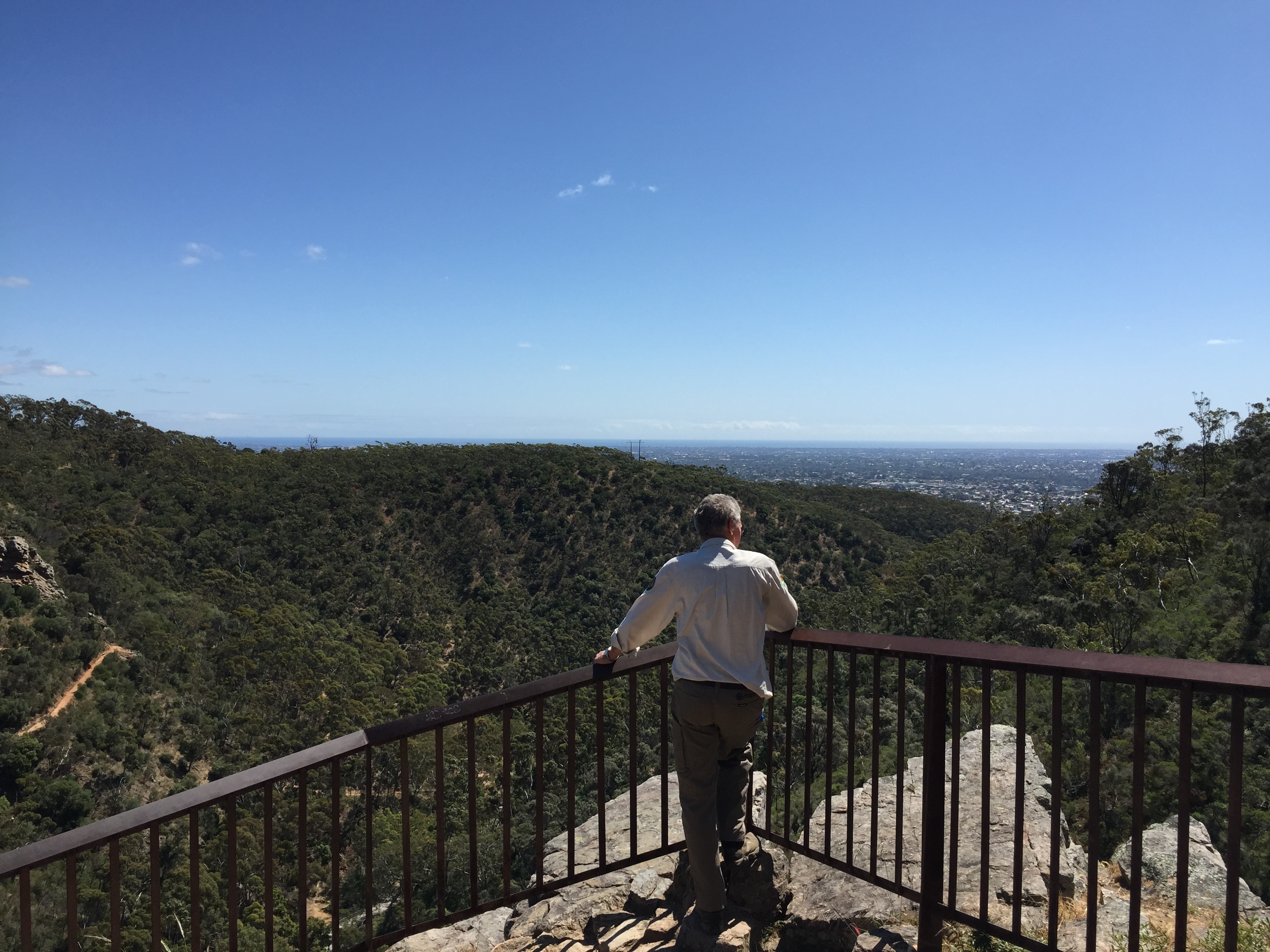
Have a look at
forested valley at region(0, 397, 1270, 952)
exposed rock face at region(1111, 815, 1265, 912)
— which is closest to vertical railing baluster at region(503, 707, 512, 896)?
→ exposed rock face at region(1111, 815, 1265, 912)

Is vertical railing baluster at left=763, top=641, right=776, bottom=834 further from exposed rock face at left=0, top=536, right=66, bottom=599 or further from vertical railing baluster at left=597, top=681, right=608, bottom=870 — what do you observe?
exposed rock face at left=0, top=536, right=66, bottom=599

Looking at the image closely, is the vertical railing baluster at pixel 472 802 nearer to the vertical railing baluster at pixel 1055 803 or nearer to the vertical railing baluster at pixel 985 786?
the vertical railing baluster at pixel 985 786

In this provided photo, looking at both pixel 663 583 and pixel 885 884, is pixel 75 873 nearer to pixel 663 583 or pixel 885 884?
pixel 663 583

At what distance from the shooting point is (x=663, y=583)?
234cm

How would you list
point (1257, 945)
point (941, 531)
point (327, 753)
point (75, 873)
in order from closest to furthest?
point (75, 873), point (327, 753), point (1257, 945), point (941, 531)

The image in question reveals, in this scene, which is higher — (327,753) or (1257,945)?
(327,753)

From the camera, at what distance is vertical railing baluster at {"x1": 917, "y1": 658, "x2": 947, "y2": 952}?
222cm

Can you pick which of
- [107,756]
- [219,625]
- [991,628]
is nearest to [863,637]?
[991,628]

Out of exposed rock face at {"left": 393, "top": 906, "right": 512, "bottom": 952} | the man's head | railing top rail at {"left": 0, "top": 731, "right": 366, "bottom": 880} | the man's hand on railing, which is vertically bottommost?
exposed rock face at {"left": 393, "top": 906, "right": 512, "bottom": 952}

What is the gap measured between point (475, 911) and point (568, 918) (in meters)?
0.39

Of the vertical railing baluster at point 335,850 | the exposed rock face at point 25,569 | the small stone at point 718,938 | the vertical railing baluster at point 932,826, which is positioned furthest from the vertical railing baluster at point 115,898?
the exposed rock face at point 25,569

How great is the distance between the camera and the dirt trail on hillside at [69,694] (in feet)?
79.6

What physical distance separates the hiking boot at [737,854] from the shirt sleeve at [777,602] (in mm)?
853

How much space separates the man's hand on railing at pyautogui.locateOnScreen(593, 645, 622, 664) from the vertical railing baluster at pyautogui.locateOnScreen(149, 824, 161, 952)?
128cm
